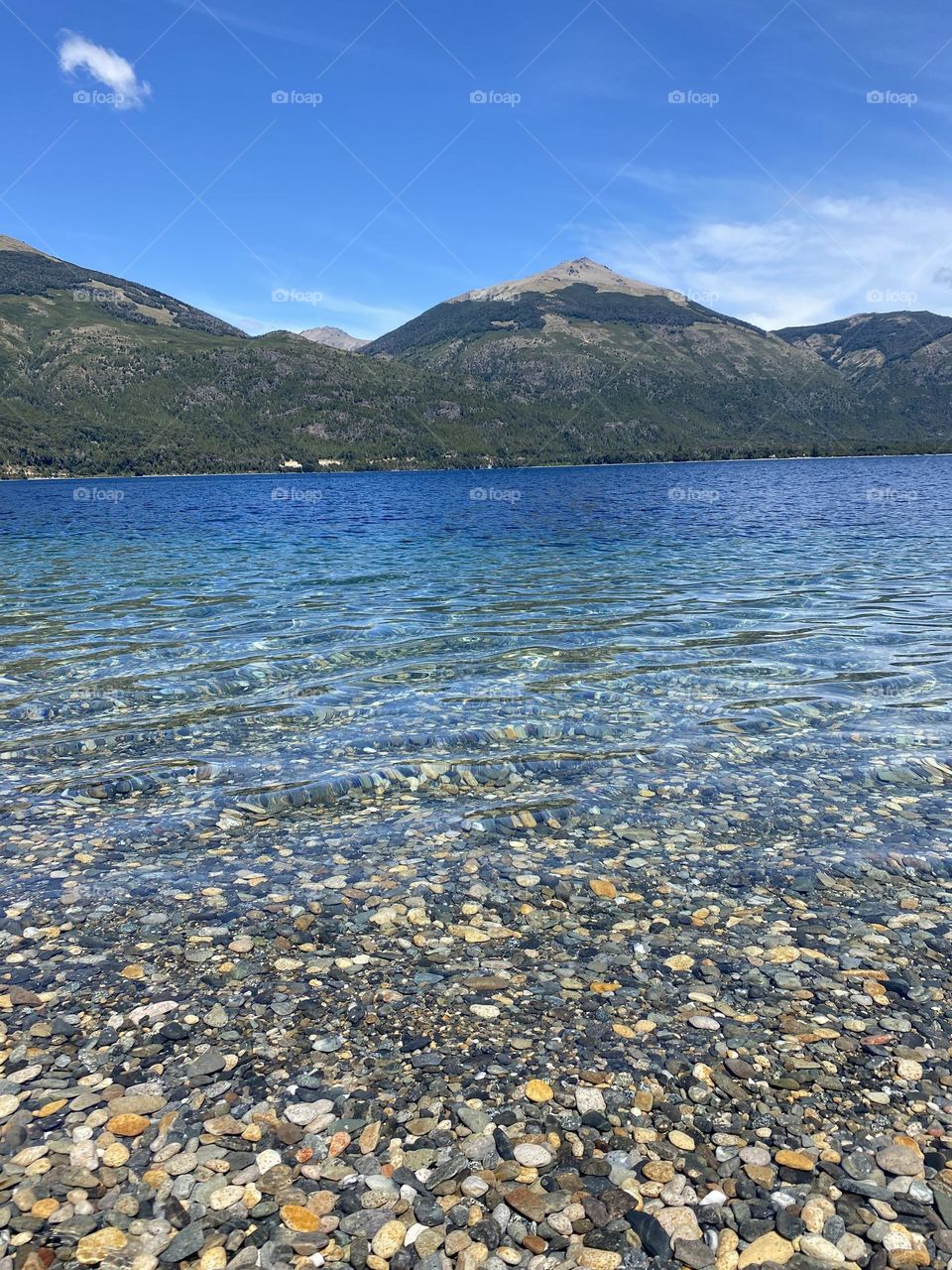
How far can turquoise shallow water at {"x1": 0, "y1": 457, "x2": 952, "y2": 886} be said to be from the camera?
1184 cm

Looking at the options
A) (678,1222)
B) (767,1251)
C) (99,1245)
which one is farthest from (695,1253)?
(99,1245)

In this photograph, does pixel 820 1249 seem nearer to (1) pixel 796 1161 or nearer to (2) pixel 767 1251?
(2) pixel 767 1251

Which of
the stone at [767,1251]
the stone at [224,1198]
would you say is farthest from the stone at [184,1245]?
the stone at [767,1251]

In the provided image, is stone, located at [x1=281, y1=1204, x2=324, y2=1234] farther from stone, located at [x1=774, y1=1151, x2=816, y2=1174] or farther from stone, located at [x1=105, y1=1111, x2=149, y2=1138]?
stone, located at [x1=774, y1=1151, x2=816, y2=1174]

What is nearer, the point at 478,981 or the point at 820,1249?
the point at 820,1249

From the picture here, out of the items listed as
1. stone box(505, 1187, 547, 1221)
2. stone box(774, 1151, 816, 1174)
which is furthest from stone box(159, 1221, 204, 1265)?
stone box(774, 1151, 816, 1174)

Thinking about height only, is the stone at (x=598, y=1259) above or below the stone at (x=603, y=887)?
above

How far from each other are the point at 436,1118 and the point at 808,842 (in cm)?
693

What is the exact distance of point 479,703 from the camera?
17641mm

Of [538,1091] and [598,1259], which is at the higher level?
[598,1259]

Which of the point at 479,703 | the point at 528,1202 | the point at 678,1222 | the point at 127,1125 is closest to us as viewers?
the point at 678,1222

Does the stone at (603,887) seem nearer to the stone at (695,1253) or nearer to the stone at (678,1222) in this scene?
the stone at (678,1222)

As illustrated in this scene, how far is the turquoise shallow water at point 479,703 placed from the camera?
11.8m

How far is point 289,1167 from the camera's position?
5500 mm
